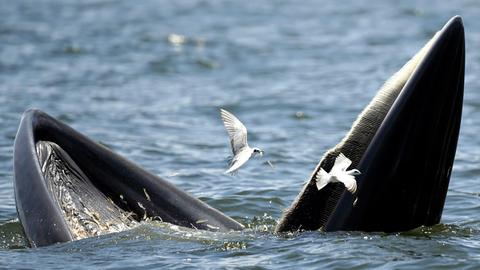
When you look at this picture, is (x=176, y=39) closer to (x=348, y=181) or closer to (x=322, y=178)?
(x=322, y=178)

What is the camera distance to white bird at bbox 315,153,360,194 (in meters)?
5.30

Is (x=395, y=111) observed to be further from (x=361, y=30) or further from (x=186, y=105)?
(x=361, y=30)

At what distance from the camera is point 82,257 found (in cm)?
575

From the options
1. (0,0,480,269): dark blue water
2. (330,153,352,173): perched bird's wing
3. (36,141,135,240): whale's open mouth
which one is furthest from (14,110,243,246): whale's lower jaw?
(330,153,352,173): perched bird's wing

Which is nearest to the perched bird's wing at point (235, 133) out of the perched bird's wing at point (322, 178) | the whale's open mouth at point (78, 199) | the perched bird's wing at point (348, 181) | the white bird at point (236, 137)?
the white bird at point (236, 137)

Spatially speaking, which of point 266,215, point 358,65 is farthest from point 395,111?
point 358,65

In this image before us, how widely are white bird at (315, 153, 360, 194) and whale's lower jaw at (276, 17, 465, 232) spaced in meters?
0.07

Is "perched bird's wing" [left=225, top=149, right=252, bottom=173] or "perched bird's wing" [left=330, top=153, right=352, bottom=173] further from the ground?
"perched bird's wing" [left=225, top=149, right=252, bottom=173]

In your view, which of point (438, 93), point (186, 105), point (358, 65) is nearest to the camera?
point (438, 93)

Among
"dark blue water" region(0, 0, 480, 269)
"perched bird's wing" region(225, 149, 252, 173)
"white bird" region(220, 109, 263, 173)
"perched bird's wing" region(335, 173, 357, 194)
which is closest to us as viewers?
"perched bird's wing" region(335, 173, 357, 194)

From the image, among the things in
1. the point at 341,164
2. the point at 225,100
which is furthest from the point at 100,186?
the point at 225,100

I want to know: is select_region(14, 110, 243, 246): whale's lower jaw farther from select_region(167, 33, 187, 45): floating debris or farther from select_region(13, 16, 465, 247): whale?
select_region(167, 33, 187, 45): floating debris

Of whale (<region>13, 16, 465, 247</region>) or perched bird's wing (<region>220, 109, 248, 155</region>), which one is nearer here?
whale (<region>13, 16, 465, 247</region>)

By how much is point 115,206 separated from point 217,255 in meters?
0.74
